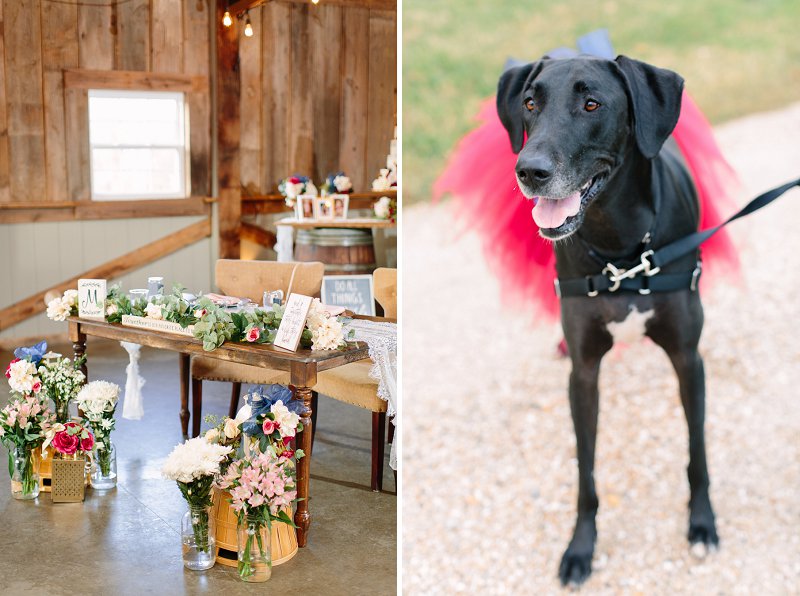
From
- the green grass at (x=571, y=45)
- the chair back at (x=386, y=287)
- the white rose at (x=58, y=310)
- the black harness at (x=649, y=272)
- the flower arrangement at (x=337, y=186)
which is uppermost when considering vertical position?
the green grass at (x=571, y=45)

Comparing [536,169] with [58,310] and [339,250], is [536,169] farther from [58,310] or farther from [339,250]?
[339,250]

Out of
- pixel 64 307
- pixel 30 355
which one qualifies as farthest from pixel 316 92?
pixel 30 355

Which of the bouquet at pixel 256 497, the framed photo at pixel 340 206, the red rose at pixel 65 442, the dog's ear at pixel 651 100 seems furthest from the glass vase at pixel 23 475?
the framed photo at pixel 340 206

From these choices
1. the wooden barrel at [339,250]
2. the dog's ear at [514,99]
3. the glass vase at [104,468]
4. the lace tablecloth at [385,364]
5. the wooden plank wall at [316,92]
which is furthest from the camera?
the wooden plank wall at [316,92]

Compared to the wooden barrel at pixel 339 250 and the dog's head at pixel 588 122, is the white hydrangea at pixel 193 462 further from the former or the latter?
the wooden barrel at pixel 339 250

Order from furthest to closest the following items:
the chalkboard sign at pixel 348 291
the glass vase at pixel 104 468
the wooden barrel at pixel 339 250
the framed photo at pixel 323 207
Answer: the framed photo at pixel 323 207
the wooden barrel at pixel 339 250
the chalkboard sign at pixel 348 291
the glass vase at pixel 104 468

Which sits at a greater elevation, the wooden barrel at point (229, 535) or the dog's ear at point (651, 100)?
the dog's ear at point (651, 100)

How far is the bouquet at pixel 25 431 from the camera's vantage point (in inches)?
113

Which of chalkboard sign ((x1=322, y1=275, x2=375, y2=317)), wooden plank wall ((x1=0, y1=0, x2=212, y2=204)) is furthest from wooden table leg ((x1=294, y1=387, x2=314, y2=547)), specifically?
wooden plank wall ((x1=0, y1=0, x2=212, y2=204))

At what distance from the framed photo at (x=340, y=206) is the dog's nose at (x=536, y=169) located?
14.3 ft

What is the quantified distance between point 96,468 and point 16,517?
32 centimetres

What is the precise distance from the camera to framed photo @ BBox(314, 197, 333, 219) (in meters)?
5.53

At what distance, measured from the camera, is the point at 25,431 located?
2.87m

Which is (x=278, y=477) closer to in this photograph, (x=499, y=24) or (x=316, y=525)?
(x=316, y=525)
